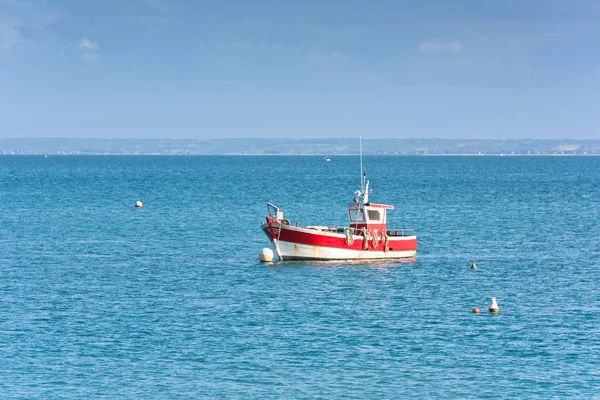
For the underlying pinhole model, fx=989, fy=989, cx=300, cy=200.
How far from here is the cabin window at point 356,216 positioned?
77.3m

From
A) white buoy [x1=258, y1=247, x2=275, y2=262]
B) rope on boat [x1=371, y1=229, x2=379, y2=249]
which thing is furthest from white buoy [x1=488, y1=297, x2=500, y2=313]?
white buoy [x1=258, y1=247, x2=275, y2=262]

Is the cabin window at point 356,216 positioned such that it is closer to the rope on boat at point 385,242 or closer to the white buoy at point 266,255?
the rope on boat at point 385,242

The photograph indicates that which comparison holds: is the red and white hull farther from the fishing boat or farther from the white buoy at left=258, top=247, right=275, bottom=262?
the white buoy at left=258, top=247, right=275, bottom=262

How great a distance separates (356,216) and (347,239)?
110 inches

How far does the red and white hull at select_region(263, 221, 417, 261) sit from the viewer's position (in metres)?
74.4

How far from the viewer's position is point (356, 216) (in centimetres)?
7762

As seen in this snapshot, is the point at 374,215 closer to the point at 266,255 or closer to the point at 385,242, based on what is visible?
the point at 385,242

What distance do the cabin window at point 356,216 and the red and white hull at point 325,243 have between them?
4.26 feet

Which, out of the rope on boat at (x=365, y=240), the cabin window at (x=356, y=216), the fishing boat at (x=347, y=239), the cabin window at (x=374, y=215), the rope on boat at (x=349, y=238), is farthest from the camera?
the cabin window at (x=374, y=215)

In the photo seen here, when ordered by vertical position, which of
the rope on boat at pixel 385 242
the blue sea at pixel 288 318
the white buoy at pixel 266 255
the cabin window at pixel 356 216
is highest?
the cabin window at pixel 356 216

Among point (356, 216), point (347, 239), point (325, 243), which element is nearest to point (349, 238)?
point (347, 239)

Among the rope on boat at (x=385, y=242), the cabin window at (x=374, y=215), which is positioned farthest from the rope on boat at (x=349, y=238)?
the rope on boat at (x=385, y=242)

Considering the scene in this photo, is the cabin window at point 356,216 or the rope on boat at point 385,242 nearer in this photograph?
the cabin window at point 356,216

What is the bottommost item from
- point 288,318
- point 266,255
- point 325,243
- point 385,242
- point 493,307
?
point 288,318
